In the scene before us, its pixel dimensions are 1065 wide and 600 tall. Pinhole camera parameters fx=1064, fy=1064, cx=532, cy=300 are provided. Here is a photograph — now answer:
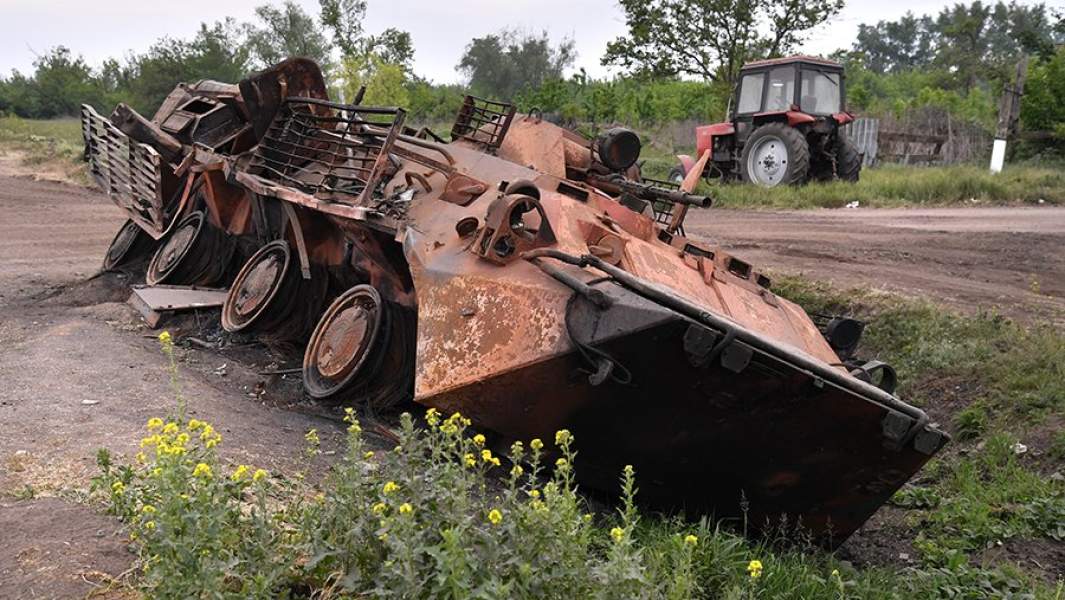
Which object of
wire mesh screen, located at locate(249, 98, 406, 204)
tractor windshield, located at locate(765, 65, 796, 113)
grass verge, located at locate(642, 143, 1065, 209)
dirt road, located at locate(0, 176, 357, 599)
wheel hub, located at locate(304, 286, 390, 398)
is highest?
tractor windshield, located at locate(765, 65, 796, 113)

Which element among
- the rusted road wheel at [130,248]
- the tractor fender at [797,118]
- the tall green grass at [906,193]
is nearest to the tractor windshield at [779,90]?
the tractor fender at [797,118]

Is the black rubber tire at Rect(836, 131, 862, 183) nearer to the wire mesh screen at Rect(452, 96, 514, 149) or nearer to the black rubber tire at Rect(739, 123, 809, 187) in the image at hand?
the black rubber tire at Rect(739, 123, 809, 187)

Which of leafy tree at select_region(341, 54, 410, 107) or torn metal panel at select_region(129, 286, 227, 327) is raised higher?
leafy tree at select_region(341, 54, 410, 107)

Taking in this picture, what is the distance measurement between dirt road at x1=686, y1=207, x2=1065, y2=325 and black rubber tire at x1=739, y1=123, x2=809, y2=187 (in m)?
1.62

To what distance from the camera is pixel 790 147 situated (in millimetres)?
16531

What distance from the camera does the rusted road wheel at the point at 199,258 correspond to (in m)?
8.70

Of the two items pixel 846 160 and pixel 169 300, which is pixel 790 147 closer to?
pixel 846 160

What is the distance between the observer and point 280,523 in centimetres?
369

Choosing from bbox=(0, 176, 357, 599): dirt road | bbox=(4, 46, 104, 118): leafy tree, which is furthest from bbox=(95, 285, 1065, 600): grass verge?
bbox=(4, 46, 104, 118): leafy tree

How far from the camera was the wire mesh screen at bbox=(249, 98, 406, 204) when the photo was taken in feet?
20.7

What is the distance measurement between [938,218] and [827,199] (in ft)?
7.15

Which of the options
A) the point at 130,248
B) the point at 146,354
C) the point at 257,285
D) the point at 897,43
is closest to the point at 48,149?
the point at 130,248

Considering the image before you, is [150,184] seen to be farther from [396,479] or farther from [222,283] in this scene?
[396,479]

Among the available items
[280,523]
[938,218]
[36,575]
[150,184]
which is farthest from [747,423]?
[938,218]
